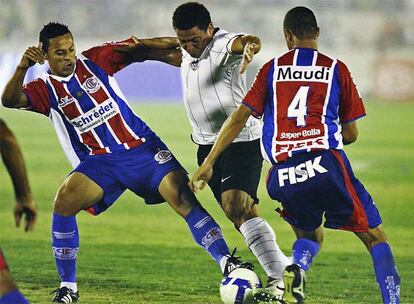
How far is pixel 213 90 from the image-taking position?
256 inches

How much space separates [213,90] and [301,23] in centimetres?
106

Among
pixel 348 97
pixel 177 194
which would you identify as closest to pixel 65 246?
pixel 177 194

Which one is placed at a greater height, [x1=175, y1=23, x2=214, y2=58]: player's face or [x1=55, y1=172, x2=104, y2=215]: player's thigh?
[x1=175, y1=23, x2=214, y2=58]: player's face

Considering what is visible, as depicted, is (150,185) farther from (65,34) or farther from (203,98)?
(65,34)

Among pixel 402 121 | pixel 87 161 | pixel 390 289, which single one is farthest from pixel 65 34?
pixel 402 121

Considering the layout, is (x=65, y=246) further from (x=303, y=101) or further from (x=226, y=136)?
(x=303, y=101)

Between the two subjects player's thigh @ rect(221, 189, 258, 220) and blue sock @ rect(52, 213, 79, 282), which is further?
blue sock @ rect(52, 213, 79, 282)

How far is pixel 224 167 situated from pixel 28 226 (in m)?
2.03

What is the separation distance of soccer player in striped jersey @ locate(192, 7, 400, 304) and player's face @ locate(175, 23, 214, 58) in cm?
77

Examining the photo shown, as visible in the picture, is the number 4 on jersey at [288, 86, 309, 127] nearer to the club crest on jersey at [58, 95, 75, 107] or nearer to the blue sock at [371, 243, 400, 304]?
the blue sock at [371, 243, 400, 304]

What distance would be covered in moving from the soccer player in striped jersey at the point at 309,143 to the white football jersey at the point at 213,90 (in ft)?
2.72

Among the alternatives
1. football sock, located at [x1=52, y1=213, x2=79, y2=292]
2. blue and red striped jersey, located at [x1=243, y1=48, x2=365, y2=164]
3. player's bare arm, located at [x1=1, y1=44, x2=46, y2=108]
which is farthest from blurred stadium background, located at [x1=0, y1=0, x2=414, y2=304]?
blue and red striped jersey, located at [x1=243, y1=48, x2=365, y2=164]

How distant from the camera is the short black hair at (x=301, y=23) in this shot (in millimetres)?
5637

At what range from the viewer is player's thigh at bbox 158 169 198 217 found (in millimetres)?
6273
